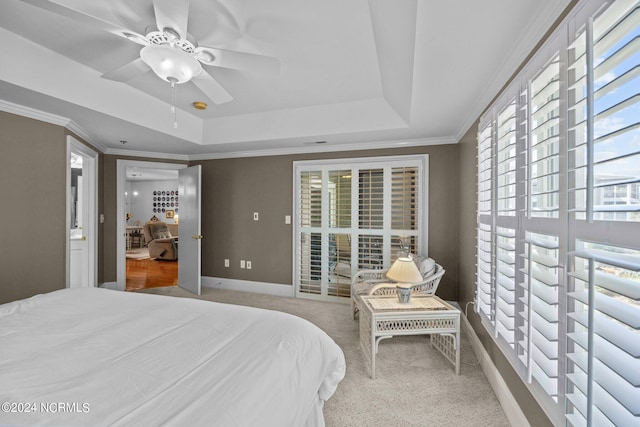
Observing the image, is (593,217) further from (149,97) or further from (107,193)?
(107,193)

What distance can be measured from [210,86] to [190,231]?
9.50ft

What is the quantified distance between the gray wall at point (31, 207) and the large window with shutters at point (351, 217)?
269 centimetres

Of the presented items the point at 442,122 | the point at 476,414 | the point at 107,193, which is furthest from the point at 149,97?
the point at 476,414

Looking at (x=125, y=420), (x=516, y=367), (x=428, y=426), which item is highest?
(x=125, y=420)

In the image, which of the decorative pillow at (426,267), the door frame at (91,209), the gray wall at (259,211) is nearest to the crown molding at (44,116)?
the door frame at (91,209)

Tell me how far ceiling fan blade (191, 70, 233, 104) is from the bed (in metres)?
1.53

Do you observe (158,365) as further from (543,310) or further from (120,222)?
(120,222)

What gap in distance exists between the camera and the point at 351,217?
395 centimetres

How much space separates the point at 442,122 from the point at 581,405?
8.68 ft

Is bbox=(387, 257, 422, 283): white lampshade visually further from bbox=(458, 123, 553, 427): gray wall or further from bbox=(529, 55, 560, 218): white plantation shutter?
bbox=(529, 55, 560, 218): white plantation shutter

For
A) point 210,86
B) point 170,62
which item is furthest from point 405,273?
point 170,62

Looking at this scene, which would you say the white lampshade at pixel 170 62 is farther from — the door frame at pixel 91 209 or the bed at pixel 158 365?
the door frame at pixel 91 209

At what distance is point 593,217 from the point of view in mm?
978

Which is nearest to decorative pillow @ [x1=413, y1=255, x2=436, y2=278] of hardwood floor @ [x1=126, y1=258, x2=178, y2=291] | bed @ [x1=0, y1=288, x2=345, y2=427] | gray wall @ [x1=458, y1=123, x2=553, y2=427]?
gray wall @ [x1=458, y1=123, x2=553, y2=427]
